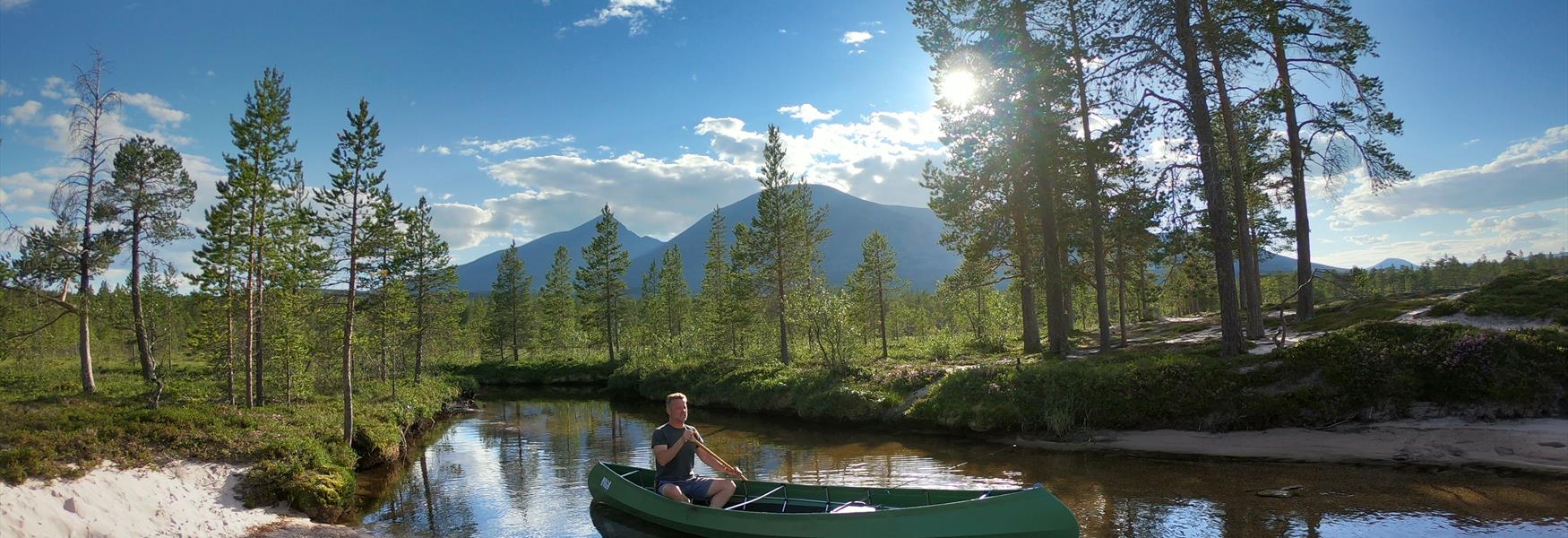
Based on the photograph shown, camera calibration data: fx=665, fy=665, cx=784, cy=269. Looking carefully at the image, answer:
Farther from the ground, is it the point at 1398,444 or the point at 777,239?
the point at 777,239

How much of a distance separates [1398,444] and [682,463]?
14254mm

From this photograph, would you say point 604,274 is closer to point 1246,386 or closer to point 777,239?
point 777,239

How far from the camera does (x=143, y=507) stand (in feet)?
36.1

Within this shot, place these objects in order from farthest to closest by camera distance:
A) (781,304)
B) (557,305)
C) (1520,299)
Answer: (557,305) → (781,304) → (1520,299)

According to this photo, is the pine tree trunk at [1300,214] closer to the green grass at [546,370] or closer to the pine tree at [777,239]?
the pine tree at [777,239]

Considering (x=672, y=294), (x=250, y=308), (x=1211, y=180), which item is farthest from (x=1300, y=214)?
(x=672, y=294)

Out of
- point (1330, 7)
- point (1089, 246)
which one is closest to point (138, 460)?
point (1089, 246)

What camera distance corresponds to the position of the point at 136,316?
78.2 feet

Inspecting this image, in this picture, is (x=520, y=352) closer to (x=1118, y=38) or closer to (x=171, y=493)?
(x=171, y=493)

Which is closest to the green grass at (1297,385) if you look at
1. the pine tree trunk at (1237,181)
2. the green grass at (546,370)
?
the pine tree trunk at (1237,181)

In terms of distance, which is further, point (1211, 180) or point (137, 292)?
point (137, 292)

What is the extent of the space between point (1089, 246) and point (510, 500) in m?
19.8

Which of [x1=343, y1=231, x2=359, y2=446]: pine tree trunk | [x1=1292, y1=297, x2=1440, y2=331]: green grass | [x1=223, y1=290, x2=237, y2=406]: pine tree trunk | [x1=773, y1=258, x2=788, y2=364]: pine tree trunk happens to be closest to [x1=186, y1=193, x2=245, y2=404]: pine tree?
[x1=223, y1=290, x2=237, y2=406]: pine tree trunk

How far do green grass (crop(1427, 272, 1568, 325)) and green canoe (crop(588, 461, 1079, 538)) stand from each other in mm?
16884
